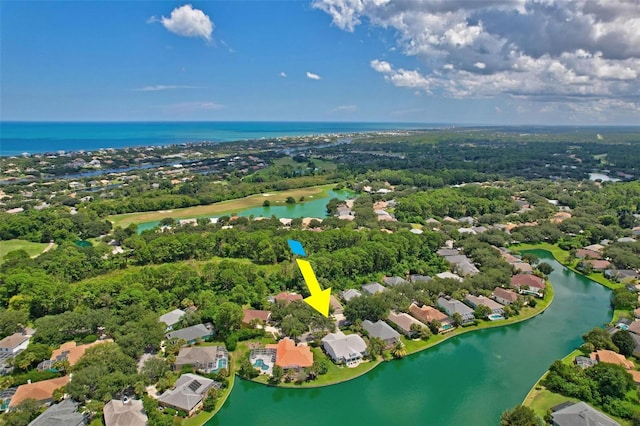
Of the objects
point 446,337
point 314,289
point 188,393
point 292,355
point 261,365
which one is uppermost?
point 314,289

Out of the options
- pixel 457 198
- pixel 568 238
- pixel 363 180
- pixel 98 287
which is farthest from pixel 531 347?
pixel 363 180

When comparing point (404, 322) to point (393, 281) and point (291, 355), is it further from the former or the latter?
point (291, 355)

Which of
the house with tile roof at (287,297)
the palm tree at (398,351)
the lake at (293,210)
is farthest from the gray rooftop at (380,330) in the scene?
the lake at (293,210)

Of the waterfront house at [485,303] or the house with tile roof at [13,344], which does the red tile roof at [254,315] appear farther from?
the waterfront house at [485,303]

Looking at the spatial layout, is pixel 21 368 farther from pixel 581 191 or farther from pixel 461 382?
pixel 581 191

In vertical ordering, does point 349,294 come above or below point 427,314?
above

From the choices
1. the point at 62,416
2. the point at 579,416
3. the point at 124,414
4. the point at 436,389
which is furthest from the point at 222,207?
the point at 579,416

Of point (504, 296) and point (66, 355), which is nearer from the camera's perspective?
point (66, 355)

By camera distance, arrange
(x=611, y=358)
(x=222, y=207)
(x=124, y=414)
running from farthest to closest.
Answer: (x=222, y=207) < (x=611, y=358) < (x=124, y=414)
